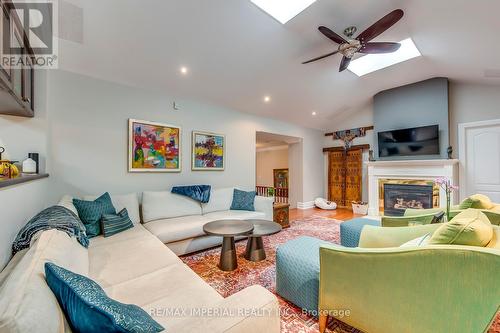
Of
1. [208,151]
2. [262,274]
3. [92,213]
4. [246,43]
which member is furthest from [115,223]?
[246,43]

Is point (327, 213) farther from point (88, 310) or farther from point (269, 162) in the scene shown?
point (88, 310)

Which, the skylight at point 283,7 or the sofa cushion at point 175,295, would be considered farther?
the skylight at point 283,7

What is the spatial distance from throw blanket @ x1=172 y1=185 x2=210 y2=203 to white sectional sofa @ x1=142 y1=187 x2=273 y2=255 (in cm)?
7

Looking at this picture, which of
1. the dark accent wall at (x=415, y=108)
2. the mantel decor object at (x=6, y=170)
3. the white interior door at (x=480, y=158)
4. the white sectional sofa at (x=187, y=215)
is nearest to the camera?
the mantel decor object at (x=6, y=170)

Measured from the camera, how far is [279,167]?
8.08 meters

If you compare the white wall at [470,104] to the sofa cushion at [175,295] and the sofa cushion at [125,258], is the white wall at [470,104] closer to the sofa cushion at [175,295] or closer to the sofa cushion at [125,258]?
the sofa cushion at [175,295]

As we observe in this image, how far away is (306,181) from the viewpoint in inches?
243

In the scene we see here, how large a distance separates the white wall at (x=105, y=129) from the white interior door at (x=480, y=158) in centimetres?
491

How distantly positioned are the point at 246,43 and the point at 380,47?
5.79ft

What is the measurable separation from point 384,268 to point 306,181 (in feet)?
16.7

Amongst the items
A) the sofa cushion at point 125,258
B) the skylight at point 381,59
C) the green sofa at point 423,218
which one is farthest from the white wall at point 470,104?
the sofa cushion at point 125,258

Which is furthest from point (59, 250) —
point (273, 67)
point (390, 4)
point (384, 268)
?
point (390, 4)

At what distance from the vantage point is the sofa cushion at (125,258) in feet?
4.87

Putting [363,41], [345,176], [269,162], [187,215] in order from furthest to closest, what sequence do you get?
[269,162], [345,176], [187,215], [363,41]
